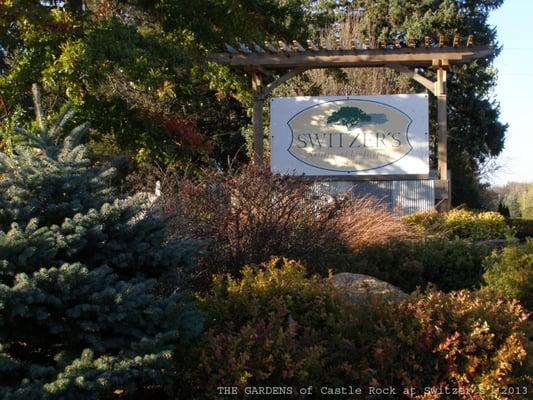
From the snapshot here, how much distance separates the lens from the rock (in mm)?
5164

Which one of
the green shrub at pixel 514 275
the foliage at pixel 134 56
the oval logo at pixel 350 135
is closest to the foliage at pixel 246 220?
the green shrub at pixel 514 275

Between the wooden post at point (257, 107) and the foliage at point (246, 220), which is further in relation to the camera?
the wooden post at point (257, 107)

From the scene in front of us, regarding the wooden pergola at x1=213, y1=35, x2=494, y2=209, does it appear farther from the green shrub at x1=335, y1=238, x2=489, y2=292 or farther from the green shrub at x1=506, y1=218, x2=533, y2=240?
the green shrub at x1=335, y1=238, x2=489, y2=292

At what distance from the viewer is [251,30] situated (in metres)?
13.9

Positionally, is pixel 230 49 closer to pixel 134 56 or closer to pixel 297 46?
pixel 297 46

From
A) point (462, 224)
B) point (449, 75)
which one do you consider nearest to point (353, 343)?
point (462, 224)

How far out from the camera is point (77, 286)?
12.2 ft

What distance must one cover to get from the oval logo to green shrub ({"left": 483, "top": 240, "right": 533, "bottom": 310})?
24.1 feet

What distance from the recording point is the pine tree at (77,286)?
3.55 metres

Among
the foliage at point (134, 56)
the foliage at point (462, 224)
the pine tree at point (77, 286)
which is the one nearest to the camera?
the pine tree at point (77, 286)

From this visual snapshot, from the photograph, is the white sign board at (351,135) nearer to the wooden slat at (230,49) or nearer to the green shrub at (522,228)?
the wooden slat at (230,49)

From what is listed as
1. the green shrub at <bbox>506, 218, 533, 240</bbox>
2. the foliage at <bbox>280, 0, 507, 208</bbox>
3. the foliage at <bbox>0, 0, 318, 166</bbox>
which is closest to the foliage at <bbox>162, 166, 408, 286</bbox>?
the foliage at <bbox>0, 0, 318, 166</bbox>

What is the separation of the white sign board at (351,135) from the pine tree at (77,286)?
32.9ft

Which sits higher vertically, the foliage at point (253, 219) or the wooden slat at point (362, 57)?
the wooden slat at point (362, 57)
